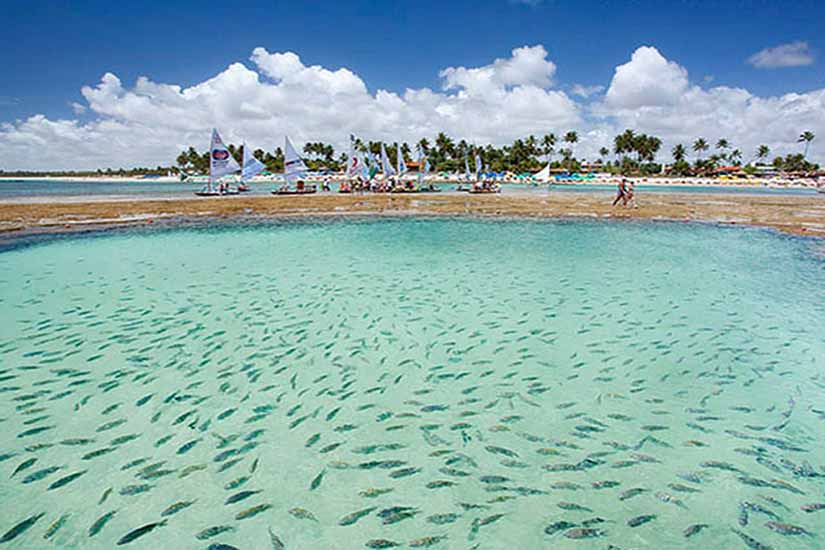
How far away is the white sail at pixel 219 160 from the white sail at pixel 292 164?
8.59 metres

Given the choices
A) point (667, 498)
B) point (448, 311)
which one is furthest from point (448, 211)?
point (667, 498)

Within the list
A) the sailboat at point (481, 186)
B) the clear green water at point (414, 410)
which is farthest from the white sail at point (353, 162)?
the clear green water at point (414, 410)

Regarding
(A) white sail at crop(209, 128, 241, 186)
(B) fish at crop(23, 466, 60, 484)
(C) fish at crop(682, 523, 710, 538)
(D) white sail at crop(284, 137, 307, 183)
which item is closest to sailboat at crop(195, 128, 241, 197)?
(A) white sail at crop(209, 128, 241, 186)

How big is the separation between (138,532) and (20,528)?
146 centimetres

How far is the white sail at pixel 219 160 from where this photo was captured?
56281 millimetres

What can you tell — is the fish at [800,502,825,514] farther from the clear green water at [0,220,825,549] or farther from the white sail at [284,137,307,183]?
the white sail at [284,137,307,183]

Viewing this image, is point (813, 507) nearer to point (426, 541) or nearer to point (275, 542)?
point (426, 541)

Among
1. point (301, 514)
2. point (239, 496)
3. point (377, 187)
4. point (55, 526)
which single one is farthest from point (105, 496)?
point (377, 187)

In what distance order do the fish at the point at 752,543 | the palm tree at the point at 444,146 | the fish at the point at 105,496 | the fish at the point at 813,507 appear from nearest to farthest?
1. the fish at the point at 752,543
2. the fish at the point at 813,507
3. the fish at the point at 105,496
4. the palm tree at the point at 444,146

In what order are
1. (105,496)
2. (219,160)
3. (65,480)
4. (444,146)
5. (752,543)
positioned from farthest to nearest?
(444,146)
(219,160)
(65,480)
(105,496)
(752,543)

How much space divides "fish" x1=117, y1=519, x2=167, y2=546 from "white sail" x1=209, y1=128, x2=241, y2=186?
57.9 m

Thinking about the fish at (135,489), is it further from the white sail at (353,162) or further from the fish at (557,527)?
the white sail at (353,162)

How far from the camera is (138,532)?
516 centimetres

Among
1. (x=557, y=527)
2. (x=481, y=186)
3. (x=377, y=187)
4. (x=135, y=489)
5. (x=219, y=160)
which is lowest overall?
(x=557, y=527)
